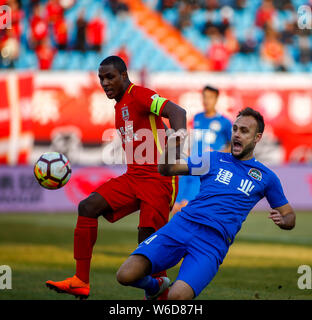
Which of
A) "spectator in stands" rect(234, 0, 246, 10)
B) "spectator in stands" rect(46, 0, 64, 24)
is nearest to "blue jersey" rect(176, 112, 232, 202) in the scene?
"spectator in stands" rect(46, 0, 64, 24)

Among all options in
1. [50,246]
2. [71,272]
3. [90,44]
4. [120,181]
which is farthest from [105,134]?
[120,181]

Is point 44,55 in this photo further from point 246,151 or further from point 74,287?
point 246,151

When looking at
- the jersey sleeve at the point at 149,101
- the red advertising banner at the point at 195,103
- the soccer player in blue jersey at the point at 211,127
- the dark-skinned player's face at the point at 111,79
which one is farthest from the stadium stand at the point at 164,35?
the jersey sleeve at the point at 149,101

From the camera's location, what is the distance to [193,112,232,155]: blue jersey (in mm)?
10250

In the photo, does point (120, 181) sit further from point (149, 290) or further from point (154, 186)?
point (149, 290)

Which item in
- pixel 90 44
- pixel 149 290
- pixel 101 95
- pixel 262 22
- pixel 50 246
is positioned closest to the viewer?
pixel 149 290

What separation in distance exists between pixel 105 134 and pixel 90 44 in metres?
3.73

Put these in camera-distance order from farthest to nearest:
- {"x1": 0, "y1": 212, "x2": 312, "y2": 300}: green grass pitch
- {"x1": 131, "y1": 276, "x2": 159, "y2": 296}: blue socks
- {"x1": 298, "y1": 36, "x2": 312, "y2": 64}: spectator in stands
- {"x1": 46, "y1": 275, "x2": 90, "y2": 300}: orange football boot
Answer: {"x1": 298, "y1": 36, "x2": 312, "y2": 64}: spectator in stands, {"x1": 0, "y1": 212, "x2": 312, "y2": 300}: green grass pitch, {"x1": 46, "y1": 275, "x2": 90, "y2": 300}: orange football boot, {"x1": 131, "y1": 276, "x2": 159, "y2": 296}: blue socks

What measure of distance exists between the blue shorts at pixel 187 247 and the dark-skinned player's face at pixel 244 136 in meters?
0.72

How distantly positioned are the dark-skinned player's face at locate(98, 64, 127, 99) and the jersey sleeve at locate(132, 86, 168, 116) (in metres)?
0.15

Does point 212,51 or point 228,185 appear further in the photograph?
point 212,51

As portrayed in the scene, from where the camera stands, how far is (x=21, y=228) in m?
12.8

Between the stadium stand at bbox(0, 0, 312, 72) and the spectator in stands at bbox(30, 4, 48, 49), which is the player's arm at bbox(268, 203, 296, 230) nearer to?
the stadium stand at bbox(0, 0, 312, 72)
